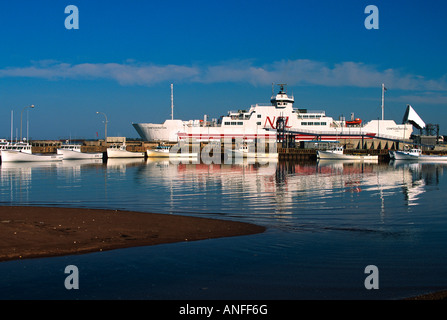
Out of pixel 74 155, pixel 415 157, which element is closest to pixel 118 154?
pixel 74 155

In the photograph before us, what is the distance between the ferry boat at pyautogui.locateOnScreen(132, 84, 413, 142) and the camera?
95.8 metres

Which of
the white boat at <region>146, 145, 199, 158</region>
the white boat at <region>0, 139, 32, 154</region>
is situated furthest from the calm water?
the white boat at <region>146, 145, 199, 158</region>

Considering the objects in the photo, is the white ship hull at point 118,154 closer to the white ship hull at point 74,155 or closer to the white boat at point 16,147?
the white ship hull at point 74,155

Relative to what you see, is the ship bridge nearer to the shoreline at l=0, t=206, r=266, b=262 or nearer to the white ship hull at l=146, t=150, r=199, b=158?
the white ship hull at l=146, t=150, r=199, b=158

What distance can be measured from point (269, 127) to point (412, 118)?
33.2 metres

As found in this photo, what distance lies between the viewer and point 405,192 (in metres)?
26.6

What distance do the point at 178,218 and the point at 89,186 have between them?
15363mm

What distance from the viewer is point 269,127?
318 ft

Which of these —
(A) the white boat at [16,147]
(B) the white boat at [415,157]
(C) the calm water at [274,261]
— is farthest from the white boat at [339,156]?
(C) the calm water at [274,261]

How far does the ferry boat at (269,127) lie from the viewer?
314 ft

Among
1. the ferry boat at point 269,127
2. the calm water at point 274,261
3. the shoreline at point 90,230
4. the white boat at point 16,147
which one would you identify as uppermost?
the ferry boat at point 269,127

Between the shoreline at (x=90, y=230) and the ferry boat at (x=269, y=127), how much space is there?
79448mm
